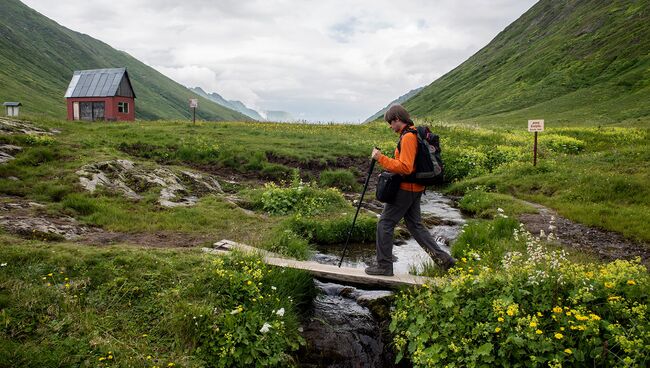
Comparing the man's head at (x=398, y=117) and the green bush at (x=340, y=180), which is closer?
the man's head at (x=398, y=117)

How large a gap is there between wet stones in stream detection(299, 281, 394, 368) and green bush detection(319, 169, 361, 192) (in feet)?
37.7

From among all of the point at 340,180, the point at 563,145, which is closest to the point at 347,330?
the point at 340,180

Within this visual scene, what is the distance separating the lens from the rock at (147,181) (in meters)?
14.9

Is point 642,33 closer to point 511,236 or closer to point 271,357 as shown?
point 511,236

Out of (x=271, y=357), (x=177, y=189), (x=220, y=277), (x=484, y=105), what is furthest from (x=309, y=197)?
(x=484, y=105)

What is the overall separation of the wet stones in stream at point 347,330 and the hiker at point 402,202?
710 mm

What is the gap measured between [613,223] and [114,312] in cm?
1408

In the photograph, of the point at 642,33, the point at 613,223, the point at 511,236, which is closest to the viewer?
the point at 511,236

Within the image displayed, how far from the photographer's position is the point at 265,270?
8328 mm

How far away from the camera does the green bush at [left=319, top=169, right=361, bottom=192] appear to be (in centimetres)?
2073

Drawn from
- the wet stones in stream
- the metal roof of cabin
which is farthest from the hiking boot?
the metal roof of cabin

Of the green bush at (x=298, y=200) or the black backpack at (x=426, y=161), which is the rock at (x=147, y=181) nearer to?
the green bush at (x=298, y=200)

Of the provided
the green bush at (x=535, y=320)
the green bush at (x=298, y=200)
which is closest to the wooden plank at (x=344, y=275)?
the green bush at (x=535, y=320)

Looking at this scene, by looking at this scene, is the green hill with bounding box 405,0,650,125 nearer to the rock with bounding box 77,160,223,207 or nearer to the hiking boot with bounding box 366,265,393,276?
the rock with bounding box 77,160,223,207
